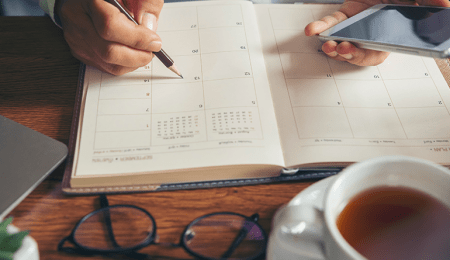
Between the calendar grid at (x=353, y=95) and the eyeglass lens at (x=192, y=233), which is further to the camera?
the calendar grid at (x=353, y=95)

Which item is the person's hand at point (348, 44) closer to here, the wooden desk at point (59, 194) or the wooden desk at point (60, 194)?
the wooden desk at point (60, 194)

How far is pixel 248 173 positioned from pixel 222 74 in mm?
190

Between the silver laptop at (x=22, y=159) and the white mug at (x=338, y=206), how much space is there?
1.06 ft

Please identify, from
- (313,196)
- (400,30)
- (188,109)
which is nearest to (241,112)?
(188,109)

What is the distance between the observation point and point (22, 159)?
0.46m

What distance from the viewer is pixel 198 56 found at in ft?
1.95

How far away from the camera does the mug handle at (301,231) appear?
281mm

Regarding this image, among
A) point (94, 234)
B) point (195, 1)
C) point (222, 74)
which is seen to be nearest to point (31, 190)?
point (94, 234)

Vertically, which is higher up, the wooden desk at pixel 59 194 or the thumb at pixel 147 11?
the thumb at pixel 147 11

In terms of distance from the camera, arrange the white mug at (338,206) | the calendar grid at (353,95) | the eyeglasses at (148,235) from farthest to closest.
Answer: the calendar grid at (353,95) → the eyeglasses at (148,235) → the white mug at (338,206)

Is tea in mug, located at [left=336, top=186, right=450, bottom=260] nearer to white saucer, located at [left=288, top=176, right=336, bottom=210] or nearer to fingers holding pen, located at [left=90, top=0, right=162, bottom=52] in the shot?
white saucer, located at [left=288, top=176, right=336, bottom=210]

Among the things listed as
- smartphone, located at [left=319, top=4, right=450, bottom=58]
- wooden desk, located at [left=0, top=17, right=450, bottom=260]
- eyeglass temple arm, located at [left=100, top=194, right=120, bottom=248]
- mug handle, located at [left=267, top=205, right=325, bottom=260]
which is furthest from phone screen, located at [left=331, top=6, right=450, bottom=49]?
eyeglass temple arm, located at [left=100, top=194, right=120, bottom=248]

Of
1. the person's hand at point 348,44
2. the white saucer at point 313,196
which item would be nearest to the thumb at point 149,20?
the person's hand at point 348,44

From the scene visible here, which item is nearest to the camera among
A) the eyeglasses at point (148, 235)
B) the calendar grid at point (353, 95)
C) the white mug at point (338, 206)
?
the white mug at point (338, 206)
